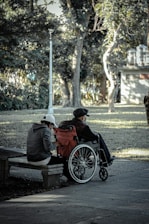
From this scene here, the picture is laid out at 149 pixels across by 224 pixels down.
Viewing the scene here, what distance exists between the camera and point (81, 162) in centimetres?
884

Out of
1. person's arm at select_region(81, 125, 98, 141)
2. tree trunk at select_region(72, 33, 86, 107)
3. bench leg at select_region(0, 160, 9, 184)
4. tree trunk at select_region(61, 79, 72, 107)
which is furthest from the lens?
tree trunk at select_region(61, 79, 72, 107)

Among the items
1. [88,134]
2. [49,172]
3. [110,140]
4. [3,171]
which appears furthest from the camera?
[110,140]

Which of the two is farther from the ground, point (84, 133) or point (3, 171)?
point (84, 133)

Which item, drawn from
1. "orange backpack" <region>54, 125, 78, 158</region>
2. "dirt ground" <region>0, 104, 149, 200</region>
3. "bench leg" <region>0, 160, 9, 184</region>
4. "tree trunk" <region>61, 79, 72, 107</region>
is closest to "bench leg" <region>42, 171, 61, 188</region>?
"dirt ground" <region>0, 104, 149, 200</region>

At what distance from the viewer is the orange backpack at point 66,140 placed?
29.0 feet

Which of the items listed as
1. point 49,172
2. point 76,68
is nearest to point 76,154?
point 49,172

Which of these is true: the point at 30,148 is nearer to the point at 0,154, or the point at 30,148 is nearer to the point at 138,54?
the point at 0,154

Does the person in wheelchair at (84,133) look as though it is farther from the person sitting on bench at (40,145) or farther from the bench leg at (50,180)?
the bench leg at (50,180)

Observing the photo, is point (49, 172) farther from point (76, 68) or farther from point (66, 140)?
point (76, 68)

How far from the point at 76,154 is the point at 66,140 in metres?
0.30

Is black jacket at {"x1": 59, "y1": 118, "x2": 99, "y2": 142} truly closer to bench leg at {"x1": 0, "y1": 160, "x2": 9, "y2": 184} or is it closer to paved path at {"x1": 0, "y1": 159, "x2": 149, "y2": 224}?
paved path at {"x1": 0, "y1": 159, "x2": 149, "y2": 224}

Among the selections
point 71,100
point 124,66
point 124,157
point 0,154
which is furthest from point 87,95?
point 0,154

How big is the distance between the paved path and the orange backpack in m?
0.63

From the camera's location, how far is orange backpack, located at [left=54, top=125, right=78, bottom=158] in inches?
348
